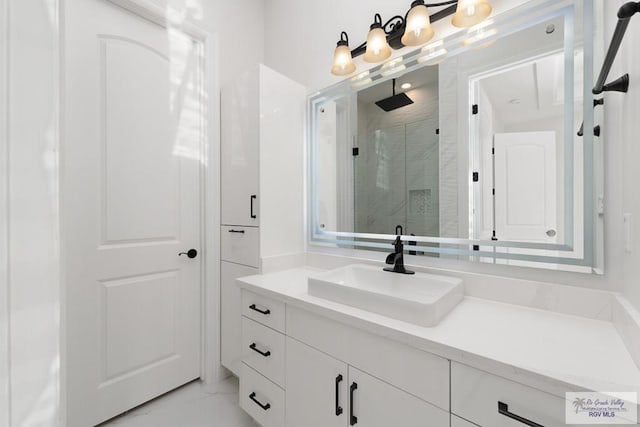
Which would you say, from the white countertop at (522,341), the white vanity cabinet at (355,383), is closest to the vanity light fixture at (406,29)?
the white countertop at (522,341)

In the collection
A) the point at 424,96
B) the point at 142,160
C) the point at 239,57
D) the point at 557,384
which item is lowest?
the point at 557,384

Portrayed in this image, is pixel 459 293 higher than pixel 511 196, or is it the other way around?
pixel 511 196

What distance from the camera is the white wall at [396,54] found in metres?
0.76

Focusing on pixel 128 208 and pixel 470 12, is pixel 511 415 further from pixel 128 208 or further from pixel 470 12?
pixel 128 208

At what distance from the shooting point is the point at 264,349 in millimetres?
1294

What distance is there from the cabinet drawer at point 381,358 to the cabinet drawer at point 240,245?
0.59 m

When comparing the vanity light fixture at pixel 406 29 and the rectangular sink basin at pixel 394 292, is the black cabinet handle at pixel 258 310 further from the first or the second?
the vanity light fixture at pixel 406 29

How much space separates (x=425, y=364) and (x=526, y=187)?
792 mm

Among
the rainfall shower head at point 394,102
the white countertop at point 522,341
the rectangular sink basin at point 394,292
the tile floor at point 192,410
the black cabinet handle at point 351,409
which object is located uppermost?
the rainfall shower head at point 394,102

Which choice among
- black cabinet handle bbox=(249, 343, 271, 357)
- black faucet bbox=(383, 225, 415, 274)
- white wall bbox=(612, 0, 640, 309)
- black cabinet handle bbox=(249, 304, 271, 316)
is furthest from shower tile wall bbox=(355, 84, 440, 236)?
black cabinet handle bbox=(249, 343, 271, 357)

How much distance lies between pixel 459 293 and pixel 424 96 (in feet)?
3.04

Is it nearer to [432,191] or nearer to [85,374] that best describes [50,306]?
[85,374]

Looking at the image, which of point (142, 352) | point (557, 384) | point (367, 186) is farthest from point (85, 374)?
point (557, 384)

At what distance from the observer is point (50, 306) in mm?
583
